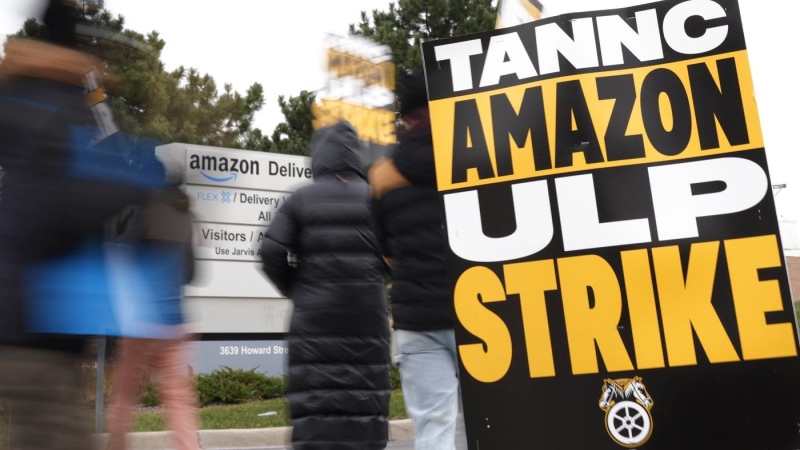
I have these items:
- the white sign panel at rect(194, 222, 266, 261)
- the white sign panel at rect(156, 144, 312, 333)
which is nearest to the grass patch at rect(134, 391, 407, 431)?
the white sign panel at rect(156, 144, 312, 333)

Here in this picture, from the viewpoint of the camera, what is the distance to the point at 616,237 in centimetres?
329

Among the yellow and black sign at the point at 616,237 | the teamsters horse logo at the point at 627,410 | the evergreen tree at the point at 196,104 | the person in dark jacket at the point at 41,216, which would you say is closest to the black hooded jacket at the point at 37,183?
the person in dark jacket at the point at 41,216

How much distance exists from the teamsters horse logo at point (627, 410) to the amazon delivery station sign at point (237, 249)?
1031 cm

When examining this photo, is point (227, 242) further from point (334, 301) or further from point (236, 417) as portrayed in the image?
point (334, 301)

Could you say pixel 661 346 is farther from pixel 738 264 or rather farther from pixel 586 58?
pixel 586 58

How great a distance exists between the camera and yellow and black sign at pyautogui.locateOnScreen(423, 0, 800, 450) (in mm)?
3152

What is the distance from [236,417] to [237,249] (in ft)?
14.8

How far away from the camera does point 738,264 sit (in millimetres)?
3182

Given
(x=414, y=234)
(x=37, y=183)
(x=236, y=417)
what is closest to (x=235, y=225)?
(x=236, y=417)

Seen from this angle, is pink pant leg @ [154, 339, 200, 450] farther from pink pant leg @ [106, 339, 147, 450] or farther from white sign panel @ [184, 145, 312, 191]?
white sign panel @ [184, 145, 312, 191]

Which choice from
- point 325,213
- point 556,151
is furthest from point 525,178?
point 325,213

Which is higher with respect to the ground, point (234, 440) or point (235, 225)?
point (235, 225)

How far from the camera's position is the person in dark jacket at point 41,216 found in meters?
2.28

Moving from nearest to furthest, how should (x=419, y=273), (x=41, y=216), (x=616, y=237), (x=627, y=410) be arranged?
(x=41, y=216) → (x=627, y=410) → (x=616, y=237) → (x=419, y=273)
